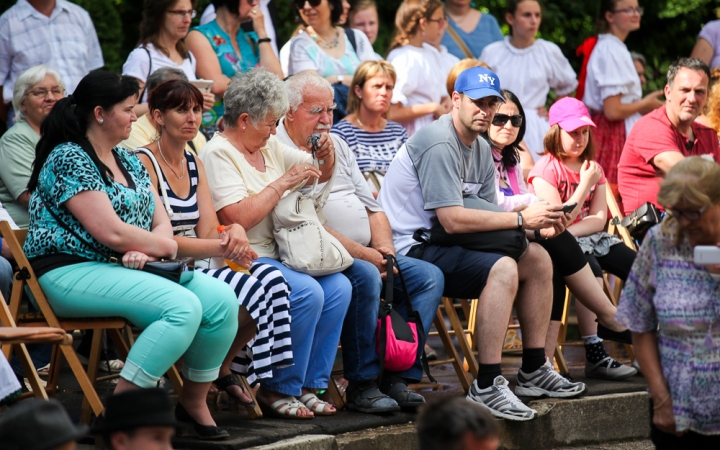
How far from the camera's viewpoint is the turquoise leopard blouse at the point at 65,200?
167 inches

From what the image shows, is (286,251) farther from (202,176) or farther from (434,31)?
(434,31)

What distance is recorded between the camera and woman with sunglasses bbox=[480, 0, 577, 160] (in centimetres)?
801

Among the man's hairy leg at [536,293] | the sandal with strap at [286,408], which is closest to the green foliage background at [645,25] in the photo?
the man's hairy leg at [536,293]

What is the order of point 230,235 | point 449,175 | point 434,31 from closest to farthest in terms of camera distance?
point 230,235, point 449,175, point 434,31

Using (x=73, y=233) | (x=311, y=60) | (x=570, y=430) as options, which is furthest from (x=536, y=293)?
(x=311, y=60)

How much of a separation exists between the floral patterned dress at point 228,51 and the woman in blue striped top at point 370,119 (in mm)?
813

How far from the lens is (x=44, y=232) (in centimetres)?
434

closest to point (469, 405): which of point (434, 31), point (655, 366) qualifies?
point (655, 366)

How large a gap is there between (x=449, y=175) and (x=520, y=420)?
4.32 feet

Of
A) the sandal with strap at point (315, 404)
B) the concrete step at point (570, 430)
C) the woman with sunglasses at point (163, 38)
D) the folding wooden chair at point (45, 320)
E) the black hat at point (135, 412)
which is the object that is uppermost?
the woman with sunglasses at point (163, 38)

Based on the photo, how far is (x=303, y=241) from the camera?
4973 millimetres

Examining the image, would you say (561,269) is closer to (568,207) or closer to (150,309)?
(568,207)

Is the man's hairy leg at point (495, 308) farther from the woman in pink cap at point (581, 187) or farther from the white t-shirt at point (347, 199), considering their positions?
the woman in pink cap at point (581, 187)

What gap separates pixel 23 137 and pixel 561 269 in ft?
10.1
